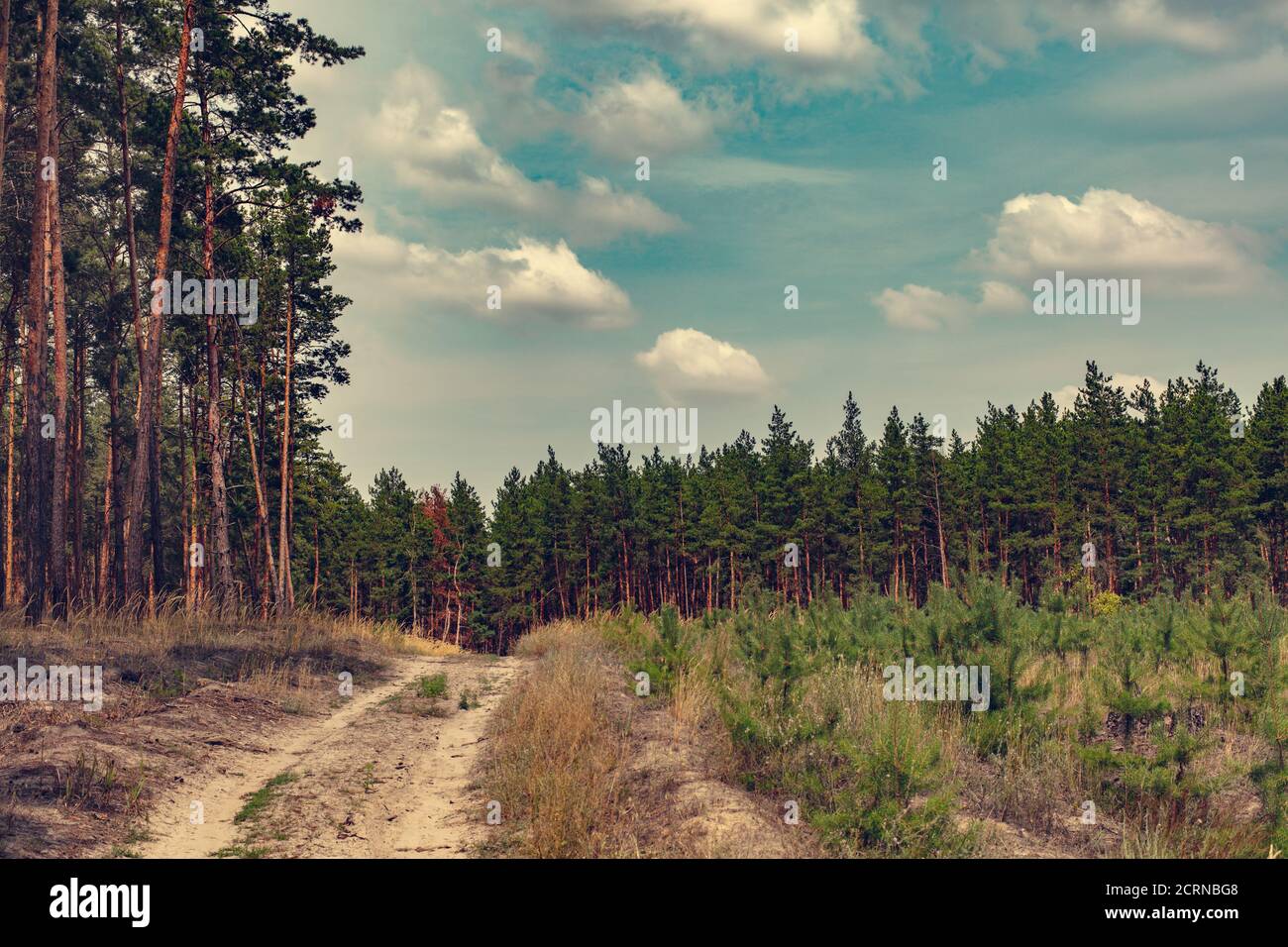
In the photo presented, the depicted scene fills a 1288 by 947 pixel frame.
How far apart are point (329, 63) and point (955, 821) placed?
2342cm

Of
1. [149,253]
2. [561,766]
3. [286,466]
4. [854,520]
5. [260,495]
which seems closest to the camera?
[561,766]

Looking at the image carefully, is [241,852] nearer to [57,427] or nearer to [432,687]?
[432,687]

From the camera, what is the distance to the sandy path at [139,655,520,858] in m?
7.19

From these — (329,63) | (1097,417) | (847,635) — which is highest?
(329,63)

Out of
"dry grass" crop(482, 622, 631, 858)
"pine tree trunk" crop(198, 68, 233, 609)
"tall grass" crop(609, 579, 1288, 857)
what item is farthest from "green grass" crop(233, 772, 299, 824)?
"pine tree trunk" crop(198, 68, 233, 609)

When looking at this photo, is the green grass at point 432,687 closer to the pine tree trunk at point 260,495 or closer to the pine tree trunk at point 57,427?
the pine tree trunk at point 57,427

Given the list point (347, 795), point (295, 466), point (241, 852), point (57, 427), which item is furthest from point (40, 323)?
point (295, 466)

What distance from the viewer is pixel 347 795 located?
8.61 m

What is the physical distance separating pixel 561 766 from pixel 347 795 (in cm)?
207

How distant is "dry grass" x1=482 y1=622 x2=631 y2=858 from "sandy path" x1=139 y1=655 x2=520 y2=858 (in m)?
0.39

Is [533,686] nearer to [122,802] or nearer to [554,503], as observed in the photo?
[122,802]

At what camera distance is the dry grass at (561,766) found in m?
6.80
